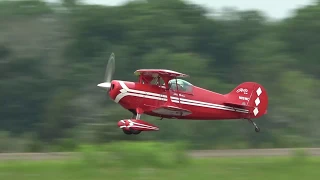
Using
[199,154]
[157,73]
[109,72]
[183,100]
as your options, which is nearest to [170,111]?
[183,100]

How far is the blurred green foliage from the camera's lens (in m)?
47.6

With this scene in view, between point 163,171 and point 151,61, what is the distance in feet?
140

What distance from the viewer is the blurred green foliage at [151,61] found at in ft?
156

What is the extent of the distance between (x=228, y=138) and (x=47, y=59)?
26.1 metres

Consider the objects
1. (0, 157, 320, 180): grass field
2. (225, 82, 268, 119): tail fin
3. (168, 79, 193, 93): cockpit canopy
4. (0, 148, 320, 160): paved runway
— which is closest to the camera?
(0, 157, 320, 180): grass field

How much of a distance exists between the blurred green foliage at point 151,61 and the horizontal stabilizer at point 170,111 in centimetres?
1376

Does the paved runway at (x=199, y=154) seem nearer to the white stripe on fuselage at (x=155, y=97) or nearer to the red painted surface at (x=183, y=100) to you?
the red painted surface at (x=183, y=100)

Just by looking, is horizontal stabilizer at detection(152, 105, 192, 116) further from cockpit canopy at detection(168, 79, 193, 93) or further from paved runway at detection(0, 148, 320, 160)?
paved runway at detection(0, 148, 320, 160)

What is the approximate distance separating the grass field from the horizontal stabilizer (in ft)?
17.3

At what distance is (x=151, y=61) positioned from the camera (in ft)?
195

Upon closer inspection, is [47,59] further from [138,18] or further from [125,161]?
[125,161]

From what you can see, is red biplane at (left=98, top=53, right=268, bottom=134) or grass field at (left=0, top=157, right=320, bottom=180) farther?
red biplane at (left=98, top=53, right=268, bottom=134)

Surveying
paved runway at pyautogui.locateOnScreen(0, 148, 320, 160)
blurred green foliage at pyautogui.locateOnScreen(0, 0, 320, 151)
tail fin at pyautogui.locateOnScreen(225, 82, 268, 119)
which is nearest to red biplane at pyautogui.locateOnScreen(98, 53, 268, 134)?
tail fin at pyautogui.locateOnScreen(225, 82, 268, 119)

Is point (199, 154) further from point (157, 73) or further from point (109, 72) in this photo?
point (109, 72)
